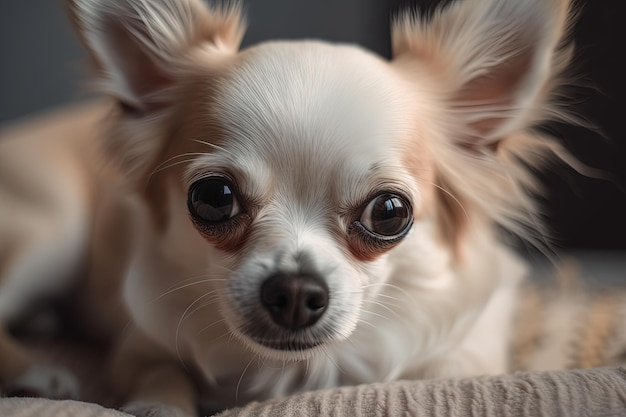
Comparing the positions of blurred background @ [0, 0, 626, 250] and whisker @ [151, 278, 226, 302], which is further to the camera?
blurred background @ [0, 0, 626, 250]

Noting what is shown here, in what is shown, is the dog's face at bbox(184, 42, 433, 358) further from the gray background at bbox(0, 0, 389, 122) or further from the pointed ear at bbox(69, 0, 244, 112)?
the gray background at bbox(0, 0, 389, 122)

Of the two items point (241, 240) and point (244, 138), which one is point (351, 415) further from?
point (244, 138)

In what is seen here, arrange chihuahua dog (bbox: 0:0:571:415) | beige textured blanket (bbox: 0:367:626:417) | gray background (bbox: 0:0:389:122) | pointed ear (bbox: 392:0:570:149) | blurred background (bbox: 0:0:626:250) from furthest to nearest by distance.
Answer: gray background (bbox: 0:0:389:122)
blurred background (bbox: 0:0:626:250)
pointed ear (bbox: 392:0:570:149)
chihuahua dog (bbox: 0:0:571:415)
beige textured blanket (bbox: 0:367:626:417)

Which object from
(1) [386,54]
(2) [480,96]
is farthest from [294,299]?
→ (1) [386,54]

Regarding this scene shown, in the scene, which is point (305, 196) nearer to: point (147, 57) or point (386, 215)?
point (386, 215)

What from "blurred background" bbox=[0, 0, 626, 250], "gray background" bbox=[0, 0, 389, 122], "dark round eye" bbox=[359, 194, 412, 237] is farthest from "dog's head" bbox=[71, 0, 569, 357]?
"gray background" bbox=[0, 0, 389, 122]

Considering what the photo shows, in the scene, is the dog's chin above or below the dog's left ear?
below

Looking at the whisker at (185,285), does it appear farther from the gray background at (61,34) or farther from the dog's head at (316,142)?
the gray background at (61,34)

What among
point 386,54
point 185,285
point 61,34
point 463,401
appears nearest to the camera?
point 463,401

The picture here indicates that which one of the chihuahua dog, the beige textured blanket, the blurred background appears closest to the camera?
the beige textured blanket
